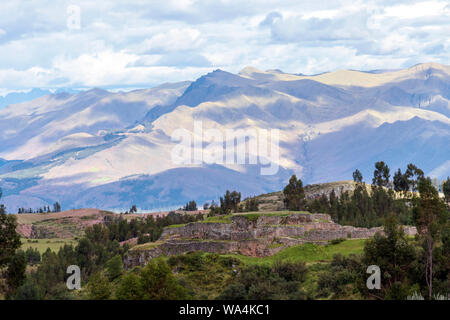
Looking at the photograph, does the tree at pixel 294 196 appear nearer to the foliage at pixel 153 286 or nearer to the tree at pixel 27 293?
the tree at pixel 27 293

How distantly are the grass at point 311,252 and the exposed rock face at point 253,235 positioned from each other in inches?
62.1

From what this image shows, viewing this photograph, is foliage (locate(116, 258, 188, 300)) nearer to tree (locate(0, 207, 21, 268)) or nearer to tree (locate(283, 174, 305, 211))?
tree (locate(0, 207, 21, 268))

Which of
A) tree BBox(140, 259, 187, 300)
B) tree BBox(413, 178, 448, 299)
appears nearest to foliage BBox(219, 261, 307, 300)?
tree BBox(140, 259, 187, 300)

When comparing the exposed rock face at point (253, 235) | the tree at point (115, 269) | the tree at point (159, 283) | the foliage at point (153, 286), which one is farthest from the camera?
the tree at point (115, 269)

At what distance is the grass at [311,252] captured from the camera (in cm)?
6919

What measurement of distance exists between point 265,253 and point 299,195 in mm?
48647

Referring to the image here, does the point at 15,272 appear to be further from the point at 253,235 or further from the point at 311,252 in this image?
the point at 311,252

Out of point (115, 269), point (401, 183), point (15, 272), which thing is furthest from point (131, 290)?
point (401, 183)

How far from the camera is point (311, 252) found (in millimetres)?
71438

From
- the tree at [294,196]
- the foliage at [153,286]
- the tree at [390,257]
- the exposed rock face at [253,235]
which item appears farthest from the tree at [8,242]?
the tree at [294,196]

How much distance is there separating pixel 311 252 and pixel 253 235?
25.8 ft

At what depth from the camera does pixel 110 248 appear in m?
121

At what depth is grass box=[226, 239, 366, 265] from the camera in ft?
227
